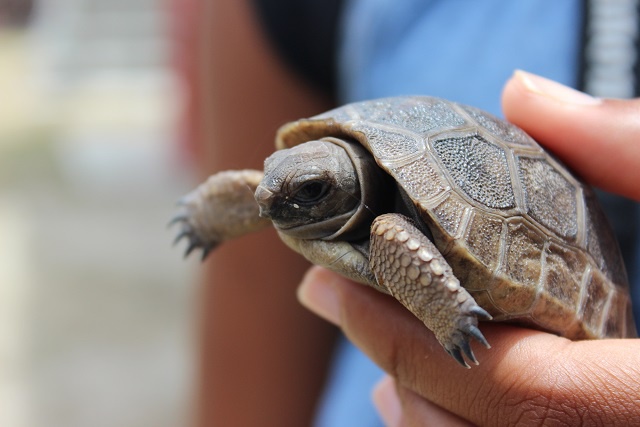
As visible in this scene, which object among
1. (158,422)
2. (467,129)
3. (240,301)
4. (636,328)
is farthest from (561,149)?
(158,422)

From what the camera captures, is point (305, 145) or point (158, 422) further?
point (158, 422)

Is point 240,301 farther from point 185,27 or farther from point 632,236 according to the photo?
point 185,27

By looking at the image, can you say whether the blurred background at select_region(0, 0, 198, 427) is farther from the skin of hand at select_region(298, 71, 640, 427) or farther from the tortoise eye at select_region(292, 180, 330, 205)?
the tortoise eye at select_region(292, 180, 330, 205)

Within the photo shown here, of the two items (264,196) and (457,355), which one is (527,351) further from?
(264,196)

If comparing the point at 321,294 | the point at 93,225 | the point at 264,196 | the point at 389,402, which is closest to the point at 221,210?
the point at 321,294

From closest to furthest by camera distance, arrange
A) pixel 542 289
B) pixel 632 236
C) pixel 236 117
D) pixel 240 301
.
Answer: pixel 542 289 → pixel 632 236 → pixel 236 117 → pixel 240 301

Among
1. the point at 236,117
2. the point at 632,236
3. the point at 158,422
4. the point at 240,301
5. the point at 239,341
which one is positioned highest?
the point at 236,117
